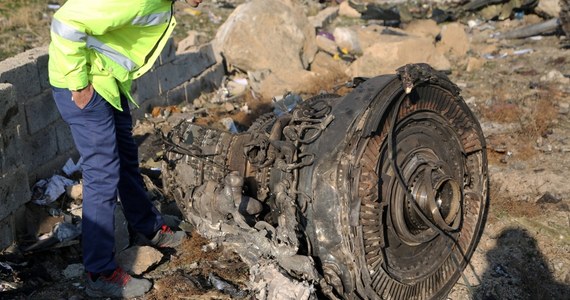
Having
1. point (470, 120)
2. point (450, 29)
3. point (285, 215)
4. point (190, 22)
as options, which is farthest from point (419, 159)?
point (190, 22)

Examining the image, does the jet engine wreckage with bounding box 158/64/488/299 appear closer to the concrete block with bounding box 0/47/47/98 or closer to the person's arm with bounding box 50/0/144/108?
the person's arm with bounding box 50/0/144/108

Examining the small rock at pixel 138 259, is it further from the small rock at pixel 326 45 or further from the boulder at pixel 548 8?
the boulder at pixel 548 8

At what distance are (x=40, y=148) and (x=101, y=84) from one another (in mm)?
1806

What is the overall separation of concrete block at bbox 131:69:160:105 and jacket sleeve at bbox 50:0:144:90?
11.1 feet

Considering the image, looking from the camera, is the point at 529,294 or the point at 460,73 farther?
the point at 460,73

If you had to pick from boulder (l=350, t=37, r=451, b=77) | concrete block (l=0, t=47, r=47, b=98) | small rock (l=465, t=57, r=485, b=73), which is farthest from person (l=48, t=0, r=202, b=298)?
small rock (l=465, t=57, r=485, b=73)

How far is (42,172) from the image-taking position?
523cm

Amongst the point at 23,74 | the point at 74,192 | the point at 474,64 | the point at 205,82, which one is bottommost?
the point at 474,64

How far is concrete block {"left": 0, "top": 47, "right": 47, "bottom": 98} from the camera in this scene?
4773 millimetres

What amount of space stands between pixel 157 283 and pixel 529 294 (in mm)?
2604

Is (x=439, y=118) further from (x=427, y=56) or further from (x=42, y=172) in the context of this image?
(x=427, y=56)

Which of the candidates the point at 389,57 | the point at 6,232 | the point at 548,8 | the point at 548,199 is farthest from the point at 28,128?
the point at 548,8

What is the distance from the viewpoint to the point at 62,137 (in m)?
5.50

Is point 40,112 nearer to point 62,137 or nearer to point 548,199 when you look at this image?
point 62,137
